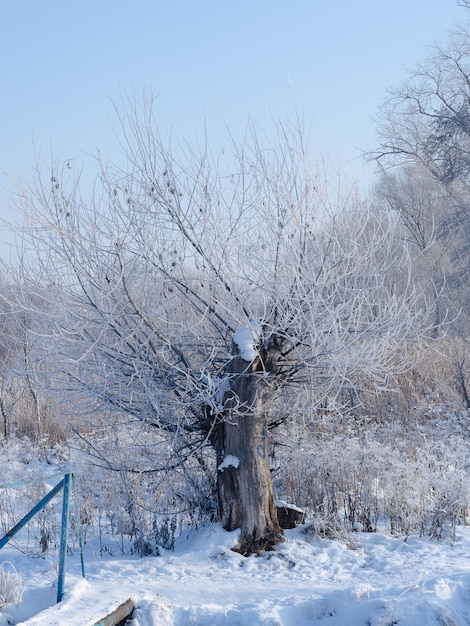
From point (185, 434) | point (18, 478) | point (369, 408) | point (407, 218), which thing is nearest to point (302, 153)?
point (185, 434)

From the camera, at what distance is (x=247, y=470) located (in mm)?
5348

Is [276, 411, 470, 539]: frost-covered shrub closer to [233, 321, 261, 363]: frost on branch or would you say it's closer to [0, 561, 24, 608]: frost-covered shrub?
[233, 321, 261, 363]: frost on branch

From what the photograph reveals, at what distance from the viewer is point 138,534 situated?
5.68 m

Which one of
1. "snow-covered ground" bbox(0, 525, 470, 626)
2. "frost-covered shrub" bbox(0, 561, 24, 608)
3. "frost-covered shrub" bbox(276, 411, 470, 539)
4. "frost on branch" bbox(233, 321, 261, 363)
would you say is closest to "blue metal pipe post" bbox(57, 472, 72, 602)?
"snow-covered ground" bbox(0, 525, 470, 626)

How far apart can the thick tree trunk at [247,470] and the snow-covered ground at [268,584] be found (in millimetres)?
133

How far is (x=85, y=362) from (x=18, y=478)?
3.76 m

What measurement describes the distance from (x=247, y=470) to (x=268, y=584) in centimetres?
94

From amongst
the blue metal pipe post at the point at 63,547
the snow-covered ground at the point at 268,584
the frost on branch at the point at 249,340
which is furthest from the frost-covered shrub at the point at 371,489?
the blue metal pipe post at the point at 63,547

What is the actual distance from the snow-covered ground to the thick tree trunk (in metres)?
0.13

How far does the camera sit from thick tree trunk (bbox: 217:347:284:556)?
17.5ft

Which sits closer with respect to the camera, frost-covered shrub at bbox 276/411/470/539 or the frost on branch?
the frost on branch

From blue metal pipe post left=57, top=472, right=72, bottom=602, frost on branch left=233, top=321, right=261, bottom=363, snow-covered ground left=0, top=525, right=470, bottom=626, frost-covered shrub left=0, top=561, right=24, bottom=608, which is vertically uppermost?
frost on branch left=233, top=321, right=261, bottom=363

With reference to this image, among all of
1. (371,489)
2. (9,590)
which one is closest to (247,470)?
(371,489)

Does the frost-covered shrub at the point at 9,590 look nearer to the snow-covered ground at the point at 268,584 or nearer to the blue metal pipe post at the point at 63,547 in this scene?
the snow-covered ground at the point at 268,584
